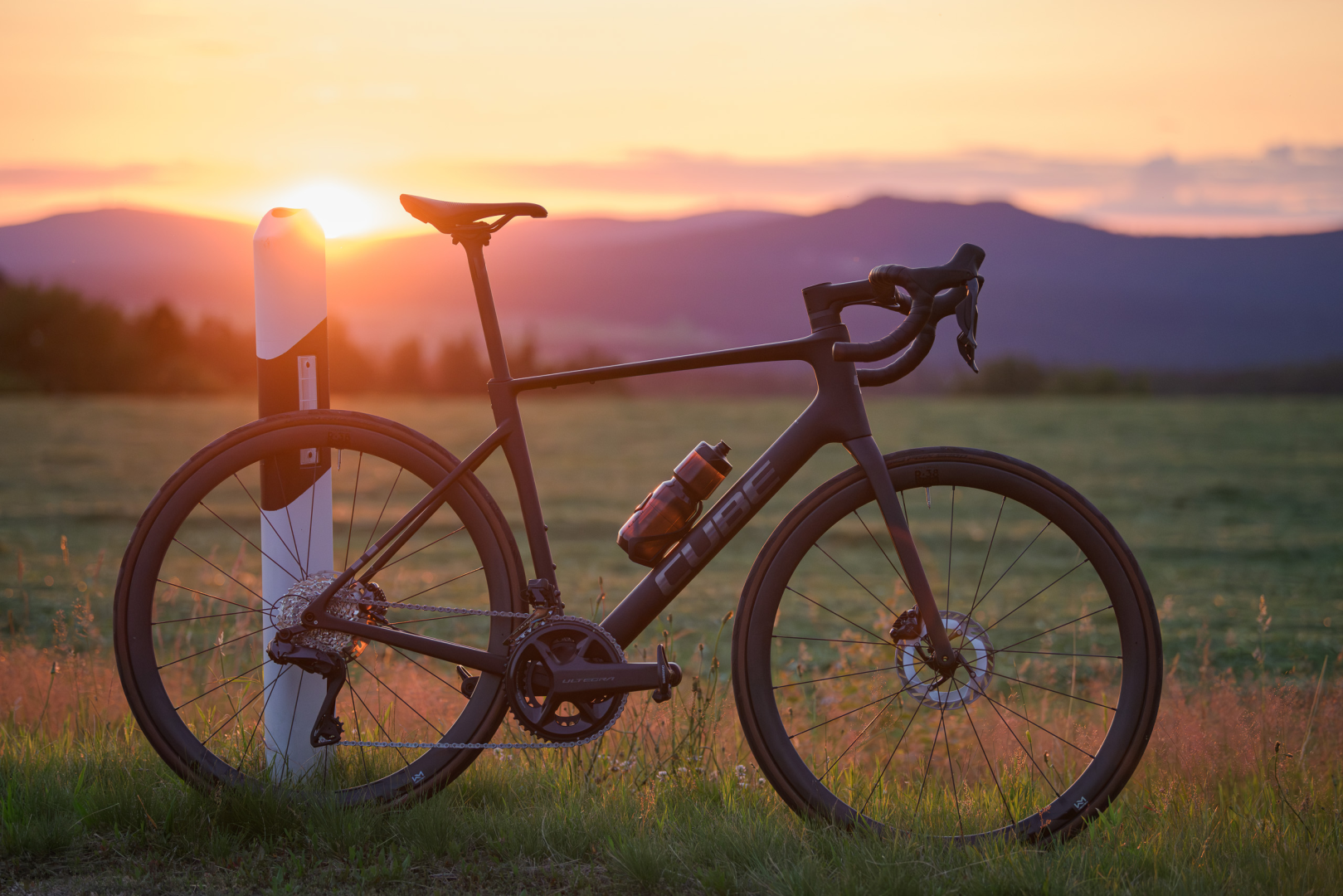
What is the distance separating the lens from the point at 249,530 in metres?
16.7

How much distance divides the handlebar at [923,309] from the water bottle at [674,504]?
0.48 m

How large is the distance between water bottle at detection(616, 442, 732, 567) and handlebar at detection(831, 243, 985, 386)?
18.9 inches

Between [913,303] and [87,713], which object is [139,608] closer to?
[87,713]

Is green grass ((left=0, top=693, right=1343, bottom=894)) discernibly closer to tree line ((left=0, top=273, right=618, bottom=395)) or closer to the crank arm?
the crank arm

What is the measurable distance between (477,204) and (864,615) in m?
8.24

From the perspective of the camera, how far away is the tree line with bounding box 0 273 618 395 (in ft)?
210

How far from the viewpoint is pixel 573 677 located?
2820mm

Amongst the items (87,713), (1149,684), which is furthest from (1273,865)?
(87,713)

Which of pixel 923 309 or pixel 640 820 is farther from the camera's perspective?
pixel 640 820

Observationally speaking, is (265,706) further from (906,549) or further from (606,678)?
(906,549)

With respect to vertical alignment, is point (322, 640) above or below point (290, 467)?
below

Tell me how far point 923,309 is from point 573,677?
1.42 meters

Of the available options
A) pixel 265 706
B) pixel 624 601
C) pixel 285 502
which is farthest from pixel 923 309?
pixel 265 706

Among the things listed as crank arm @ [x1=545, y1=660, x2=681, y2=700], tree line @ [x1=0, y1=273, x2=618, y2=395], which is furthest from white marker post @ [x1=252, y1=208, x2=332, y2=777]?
tree line @ [x1=0, y1=273, x2=618, y2=395]
